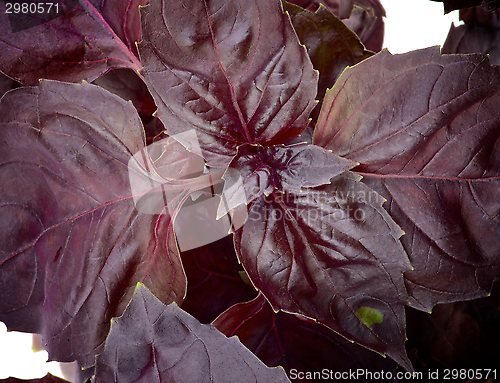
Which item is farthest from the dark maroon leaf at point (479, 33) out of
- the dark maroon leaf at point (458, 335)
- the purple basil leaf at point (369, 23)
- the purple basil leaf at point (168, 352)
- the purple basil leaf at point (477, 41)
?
the purple basil leaf at point (168, 352)

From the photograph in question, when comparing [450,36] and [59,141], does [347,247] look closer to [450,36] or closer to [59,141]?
[59,141]

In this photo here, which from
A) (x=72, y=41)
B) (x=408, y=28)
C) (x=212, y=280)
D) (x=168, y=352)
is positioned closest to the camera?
(x=168, y=352)

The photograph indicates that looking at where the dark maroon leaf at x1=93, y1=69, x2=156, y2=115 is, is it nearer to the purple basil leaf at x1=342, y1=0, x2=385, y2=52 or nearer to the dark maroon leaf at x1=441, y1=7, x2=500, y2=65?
the purple basil leaf at x1=342, y1=0, x2=385, y2=52

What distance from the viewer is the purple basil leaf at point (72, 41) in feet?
1.67

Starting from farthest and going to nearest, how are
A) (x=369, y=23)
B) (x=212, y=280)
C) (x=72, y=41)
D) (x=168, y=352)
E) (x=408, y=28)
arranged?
(x=408, y=28), (x=369, y=23), (x=212, y=280), (x=72, y=41), (x=168, y=352)

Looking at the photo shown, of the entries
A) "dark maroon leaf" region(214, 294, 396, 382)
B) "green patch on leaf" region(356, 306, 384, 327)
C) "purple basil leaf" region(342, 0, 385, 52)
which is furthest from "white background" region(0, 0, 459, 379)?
"green patch on leaf" region(356, 306, 384, 327)

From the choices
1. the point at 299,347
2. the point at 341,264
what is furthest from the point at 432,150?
the point at 299,347

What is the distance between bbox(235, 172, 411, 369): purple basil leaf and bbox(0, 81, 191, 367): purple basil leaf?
168 millimetres

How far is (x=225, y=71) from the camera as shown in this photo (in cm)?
44

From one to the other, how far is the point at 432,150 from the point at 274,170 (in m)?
0.20

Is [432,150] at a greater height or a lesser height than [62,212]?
greater

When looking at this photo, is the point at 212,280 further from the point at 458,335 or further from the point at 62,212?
the point at 458,335

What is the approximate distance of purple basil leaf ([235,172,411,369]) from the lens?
45cm

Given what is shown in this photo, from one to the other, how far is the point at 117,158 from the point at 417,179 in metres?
0.37
